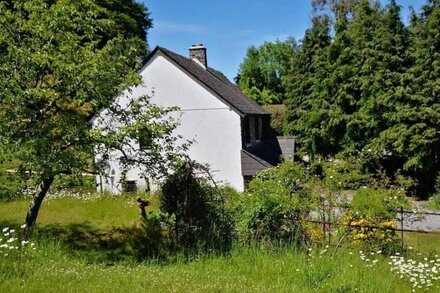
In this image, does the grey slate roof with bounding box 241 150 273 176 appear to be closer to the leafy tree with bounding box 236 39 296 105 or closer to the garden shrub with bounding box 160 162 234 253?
the garden shrub with bounding box 160 162 234 253

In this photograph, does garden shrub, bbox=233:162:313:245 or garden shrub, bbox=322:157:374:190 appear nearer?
garden shrub, bbox=233:162:313:245

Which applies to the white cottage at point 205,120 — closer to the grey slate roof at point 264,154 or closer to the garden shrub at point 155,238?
the grey slate roof at point 264,154

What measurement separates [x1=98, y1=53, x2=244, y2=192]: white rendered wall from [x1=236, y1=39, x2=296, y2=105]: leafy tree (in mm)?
27594

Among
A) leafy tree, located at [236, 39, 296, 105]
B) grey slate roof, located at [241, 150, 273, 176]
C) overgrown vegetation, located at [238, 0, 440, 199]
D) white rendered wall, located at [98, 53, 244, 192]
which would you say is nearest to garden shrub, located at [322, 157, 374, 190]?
overgrown vegetation, located at [238, 0, 440, 199]

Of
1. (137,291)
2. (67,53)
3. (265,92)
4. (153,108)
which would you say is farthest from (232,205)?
(265,92)

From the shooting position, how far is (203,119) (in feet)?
66.5

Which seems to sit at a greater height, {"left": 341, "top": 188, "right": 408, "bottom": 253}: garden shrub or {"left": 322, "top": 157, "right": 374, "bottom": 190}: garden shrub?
{"left": 322, "top": 157, "right": 374, "bottom": 190}: garden shrub

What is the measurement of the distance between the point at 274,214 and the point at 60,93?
17.7ft

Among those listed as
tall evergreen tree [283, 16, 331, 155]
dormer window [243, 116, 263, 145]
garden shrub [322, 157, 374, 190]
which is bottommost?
garden shrub [322, 157, 374, 190]

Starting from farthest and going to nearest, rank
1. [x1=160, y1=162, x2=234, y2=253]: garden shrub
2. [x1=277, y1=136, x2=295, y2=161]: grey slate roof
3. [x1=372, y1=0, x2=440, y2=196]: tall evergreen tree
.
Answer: [x1=277, y1=136, x2=295, y2=161]: grey slate roof
[x1=372, y1=0, x2=440, y2=196]: tall evergreen tree
[x1=160, y1=162, x2=234, y2=253]: garden shrub

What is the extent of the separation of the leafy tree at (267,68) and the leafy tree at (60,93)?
3871cm

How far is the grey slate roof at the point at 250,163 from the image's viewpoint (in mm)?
19484

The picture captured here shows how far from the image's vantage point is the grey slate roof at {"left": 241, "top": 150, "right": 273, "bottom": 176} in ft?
63.9

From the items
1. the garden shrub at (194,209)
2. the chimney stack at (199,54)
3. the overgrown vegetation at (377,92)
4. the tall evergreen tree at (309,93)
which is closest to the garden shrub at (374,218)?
the garden shrub at (194,209)
